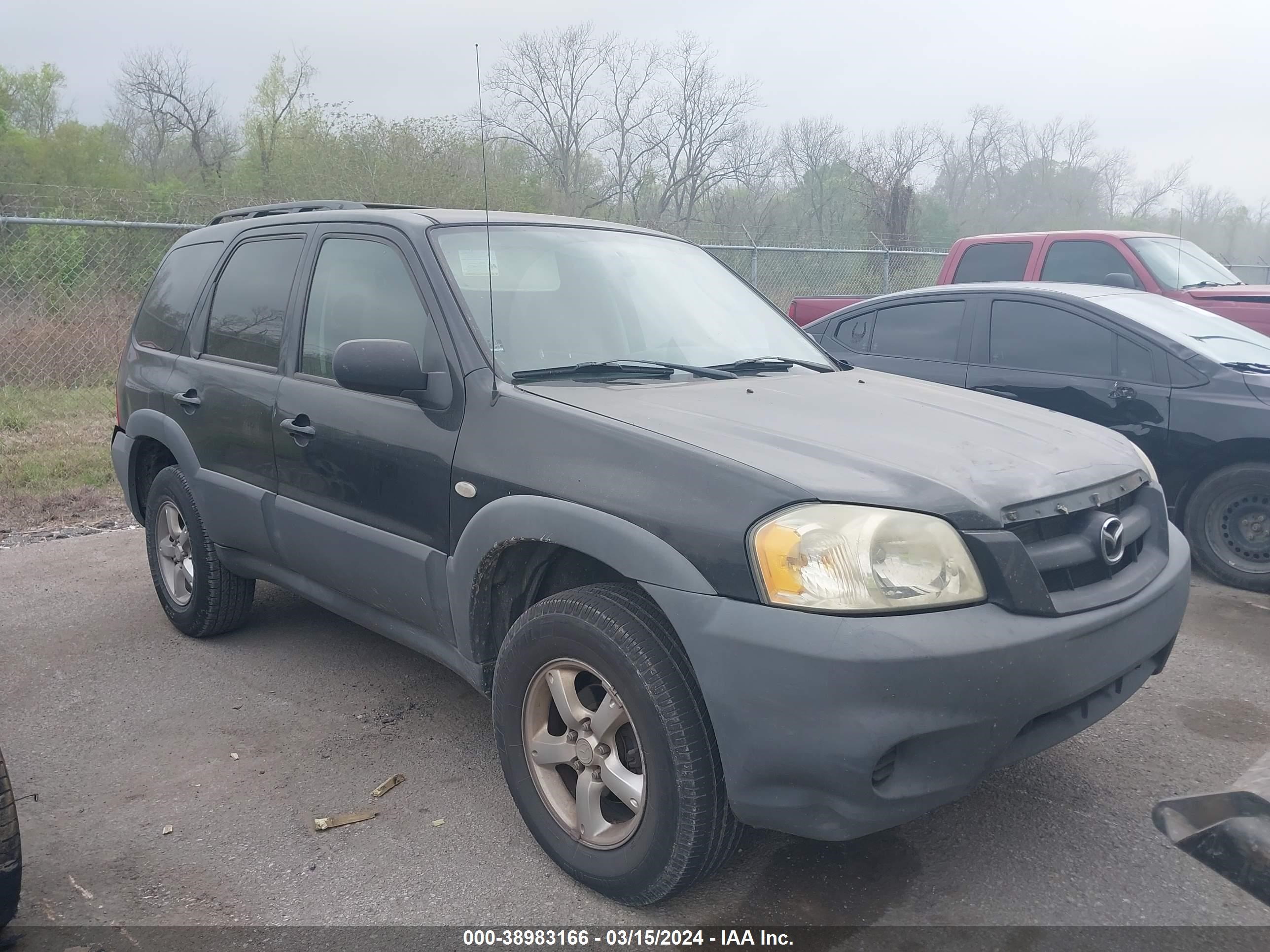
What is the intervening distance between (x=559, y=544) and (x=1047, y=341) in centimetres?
418

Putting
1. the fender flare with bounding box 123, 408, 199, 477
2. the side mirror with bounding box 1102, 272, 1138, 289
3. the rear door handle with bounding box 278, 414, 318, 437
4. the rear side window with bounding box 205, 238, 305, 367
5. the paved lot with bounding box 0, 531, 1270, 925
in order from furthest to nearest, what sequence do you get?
the side mirror with bounding box 1102, 272, 1138, 289 → the fender flare with bounding box 123, 408, 199, 477 → the rear side window with bounding box 205, 238, 305, 367 → the rear door handle with bounding box 278, 414, 318, 437 → the paved lot with bounding box 0, 531, 1270, 925

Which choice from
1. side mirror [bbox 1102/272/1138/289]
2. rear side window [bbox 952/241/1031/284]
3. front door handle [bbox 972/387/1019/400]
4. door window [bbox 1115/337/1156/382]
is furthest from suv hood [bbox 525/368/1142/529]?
rear side window [bbox 952/241/1031/284]

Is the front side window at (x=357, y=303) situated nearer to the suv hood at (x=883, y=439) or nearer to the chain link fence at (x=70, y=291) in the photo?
the suv hood at (x=883, y=439)

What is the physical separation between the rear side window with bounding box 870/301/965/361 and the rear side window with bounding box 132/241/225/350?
4.04 meters

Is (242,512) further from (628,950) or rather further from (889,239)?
(889,239)

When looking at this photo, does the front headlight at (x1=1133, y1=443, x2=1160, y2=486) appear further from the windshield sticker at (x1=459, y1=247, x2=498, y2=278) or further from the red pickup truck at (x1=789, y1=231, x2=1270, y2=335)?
the red pickup truck at (x1=789, y1=231, x2=1270, y2=335)

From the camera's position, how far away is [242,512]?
404cm

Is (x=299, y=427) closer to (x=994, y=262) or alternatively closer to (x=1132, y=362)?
(x=1132, y=362)

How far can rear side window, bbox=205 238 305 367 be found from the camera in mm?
3945

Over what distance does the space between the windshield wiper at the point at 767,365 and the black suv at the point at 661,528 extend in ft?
0.06

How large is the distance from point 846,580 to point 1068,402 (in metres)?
3.97

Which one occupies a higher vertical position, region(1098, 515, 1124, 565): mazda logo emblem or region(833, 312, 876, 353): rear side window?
region(833, 312, 876, 353): rear side window

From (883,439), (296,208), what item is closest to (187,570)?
(296,208)

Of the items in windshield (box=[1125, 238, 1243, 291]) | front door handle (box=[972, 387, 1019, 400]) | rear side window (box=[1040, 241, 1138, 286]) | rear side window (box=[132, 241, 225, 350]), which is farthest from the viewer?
rear side window (box=[1040, 241, 1138, 286])
